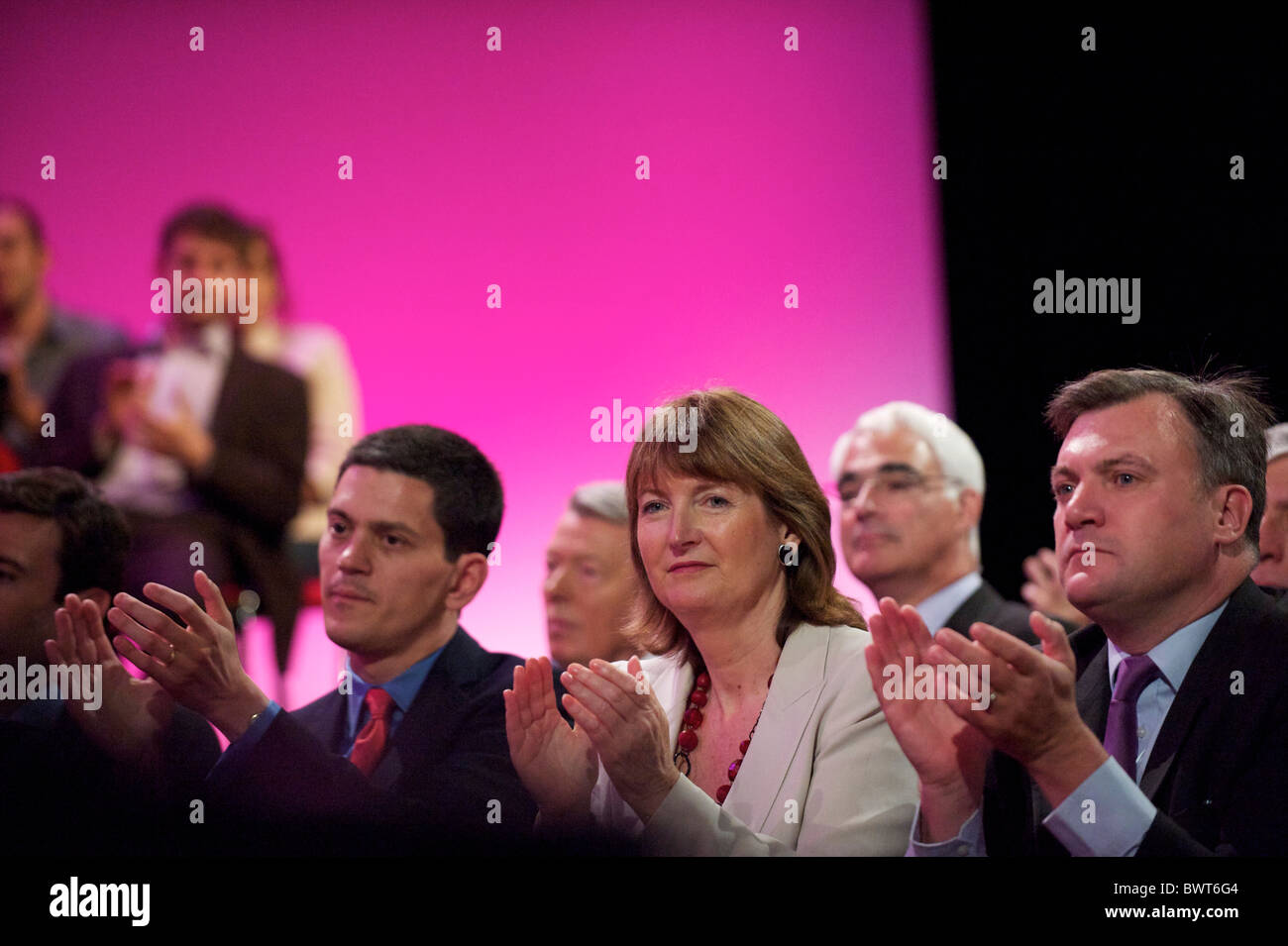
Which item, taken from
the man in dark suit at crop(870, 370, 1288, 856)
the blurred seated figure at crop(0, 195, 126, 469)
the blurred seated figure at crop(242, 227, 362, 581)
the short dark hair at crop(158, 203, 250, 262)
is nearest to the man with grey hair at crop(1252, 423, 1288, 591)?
the man in dark suit at crop(870, 370, 1288, 856)

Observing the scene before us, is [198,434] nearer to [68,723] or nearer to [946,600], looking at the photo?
[68,723]

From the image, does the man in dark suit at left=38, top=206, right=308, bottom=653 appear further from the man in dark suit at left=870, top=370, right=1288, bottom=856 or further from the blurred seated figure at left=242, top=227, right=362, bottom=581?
the man in dark suit at left=870, top=370, right=1288, bottom=856

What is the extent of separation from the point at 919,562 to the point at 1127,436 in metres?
1.25

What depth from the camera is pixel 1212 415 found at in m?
2.62

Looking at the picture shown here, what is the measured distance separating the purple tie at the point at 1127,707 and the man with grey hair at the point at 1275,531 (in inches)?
37.0

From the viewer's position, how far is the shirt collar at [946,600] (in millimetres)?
3738

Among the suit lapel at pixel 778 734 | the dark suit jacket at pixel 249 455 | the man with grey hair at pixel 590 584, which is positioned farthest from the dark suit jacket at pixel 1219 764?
the dark suit jacket at pixel 249 455

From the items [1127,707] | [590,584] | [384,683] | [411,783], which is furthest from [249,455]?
[1127,707]

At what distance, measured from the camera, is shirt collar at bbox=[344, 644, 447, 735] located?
2.95m

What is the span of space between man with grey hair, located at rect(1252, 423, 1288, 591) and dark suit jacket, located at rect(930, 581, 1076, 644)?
0.64 metres

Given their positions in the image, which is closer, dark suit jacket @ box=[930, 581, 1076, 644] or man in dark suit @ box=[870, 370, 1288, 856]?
man in dark suit @ box=[870, 370, 1288, 856]
